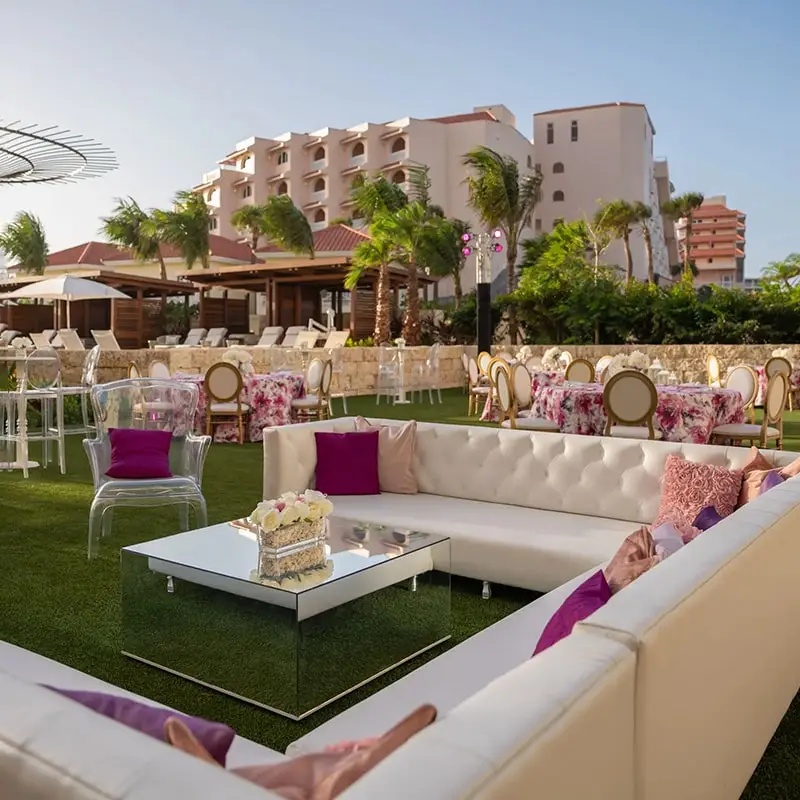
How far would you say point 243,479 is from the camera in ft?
22.6

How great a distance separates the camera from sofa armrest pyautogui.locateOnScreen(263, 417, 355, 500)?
450 centimetres

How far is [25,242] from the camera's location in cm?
3872

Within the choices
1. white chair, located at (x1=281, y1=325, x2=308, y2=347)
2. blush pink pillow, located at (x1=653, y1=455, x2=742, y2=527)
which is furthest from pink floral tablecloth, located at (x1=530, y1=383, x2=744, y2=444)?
white chair, located at (x1=281, y1=325, x2=308, y2=347)

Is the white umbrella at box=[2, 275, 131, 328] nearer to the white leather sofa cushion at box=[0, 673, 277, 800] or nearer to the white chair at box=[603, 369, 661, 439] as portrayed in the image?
the white chair at box=[603, 369, 661, 439]

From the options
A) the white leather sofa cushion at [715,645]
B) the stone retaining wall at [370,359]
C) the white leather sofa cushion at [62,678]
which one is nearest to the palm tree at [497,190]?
the stone retaining wall at [370,359]

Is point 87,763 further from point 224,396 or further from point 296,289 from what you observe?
point 296,289

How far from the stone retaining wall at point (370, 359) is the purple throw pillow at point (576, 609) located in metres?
10.4

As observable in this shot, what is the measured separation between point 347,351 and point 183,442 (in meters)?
10.2

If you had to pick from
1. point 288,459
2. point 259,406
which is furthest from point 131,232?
point 288,459

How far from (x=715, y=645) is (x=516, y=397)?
6534 mm

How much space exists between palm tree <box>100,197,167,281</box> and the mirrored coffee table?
3119cm

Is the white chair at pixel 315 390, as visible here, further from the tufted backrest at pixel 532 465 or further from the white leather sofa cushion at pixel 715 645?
the white leather sofa cushion at pixel 715 645

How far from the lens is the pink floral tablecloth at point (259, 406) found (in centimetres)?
916

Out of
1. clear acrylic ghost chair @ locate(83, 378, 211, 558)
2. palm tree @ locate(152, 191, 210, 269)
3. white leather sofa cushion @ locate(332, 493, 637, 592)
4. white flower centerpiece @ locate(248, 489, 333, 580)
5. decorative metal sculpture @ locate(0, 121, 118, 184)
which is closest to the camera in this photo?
white flower centerpiece @ locate(248, 489, 333, 580)
